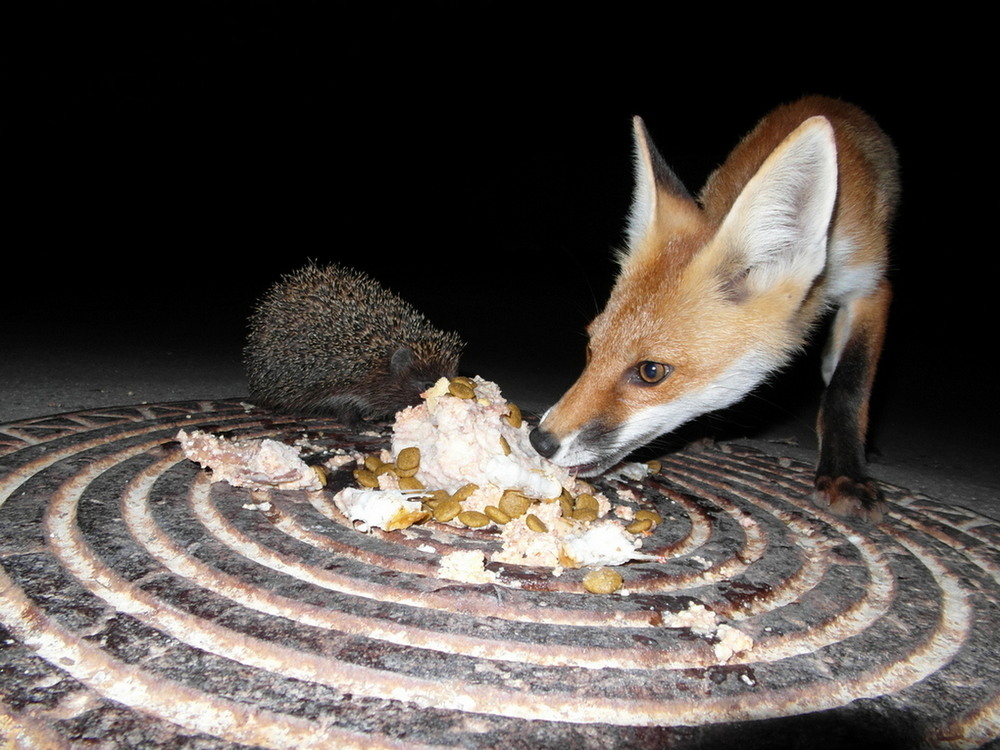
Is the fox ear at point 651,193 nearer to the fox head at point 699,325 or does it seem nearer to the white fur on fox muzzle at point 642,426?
the fox head at point 699,325

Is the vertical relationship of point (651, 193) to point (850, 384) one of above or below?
above

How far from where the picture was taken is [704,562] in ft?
6.37

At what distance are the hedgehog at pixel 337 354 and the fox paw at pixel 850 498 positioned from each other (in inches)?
89.2

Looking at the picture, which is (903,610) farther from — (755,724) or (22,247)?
(22,247)

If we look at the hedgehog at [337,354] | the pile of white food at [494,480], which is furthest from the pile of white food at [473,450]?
the hedgehog at [337,354]

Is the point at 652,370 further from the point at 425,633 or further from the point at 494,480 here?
the point at 425,633

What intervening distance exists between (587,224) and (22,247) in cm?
1205

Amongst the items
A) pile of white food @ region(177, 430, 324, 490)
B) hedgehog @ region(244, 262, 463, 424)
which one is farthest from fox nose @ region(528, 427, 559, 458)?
hedgehog @ region(244, 262, 463, 424)

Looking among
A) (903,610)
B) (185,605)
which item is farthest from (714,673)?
(185,605)

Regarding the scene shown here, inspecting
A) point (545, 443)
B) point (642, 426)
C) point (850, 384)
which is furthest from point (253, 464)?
point (850, 384)

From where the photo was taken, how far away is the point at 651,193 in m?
2.88

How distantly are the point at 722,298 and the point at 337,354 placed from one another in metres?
2.40

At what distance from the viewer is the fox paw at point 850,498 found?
2566 mm

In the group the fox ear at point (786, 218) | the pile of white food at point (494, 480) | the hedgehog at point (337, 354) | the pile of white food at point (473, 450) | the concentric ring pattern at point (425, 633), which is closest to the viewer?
the concentric ring pattern at point (425, 633)
